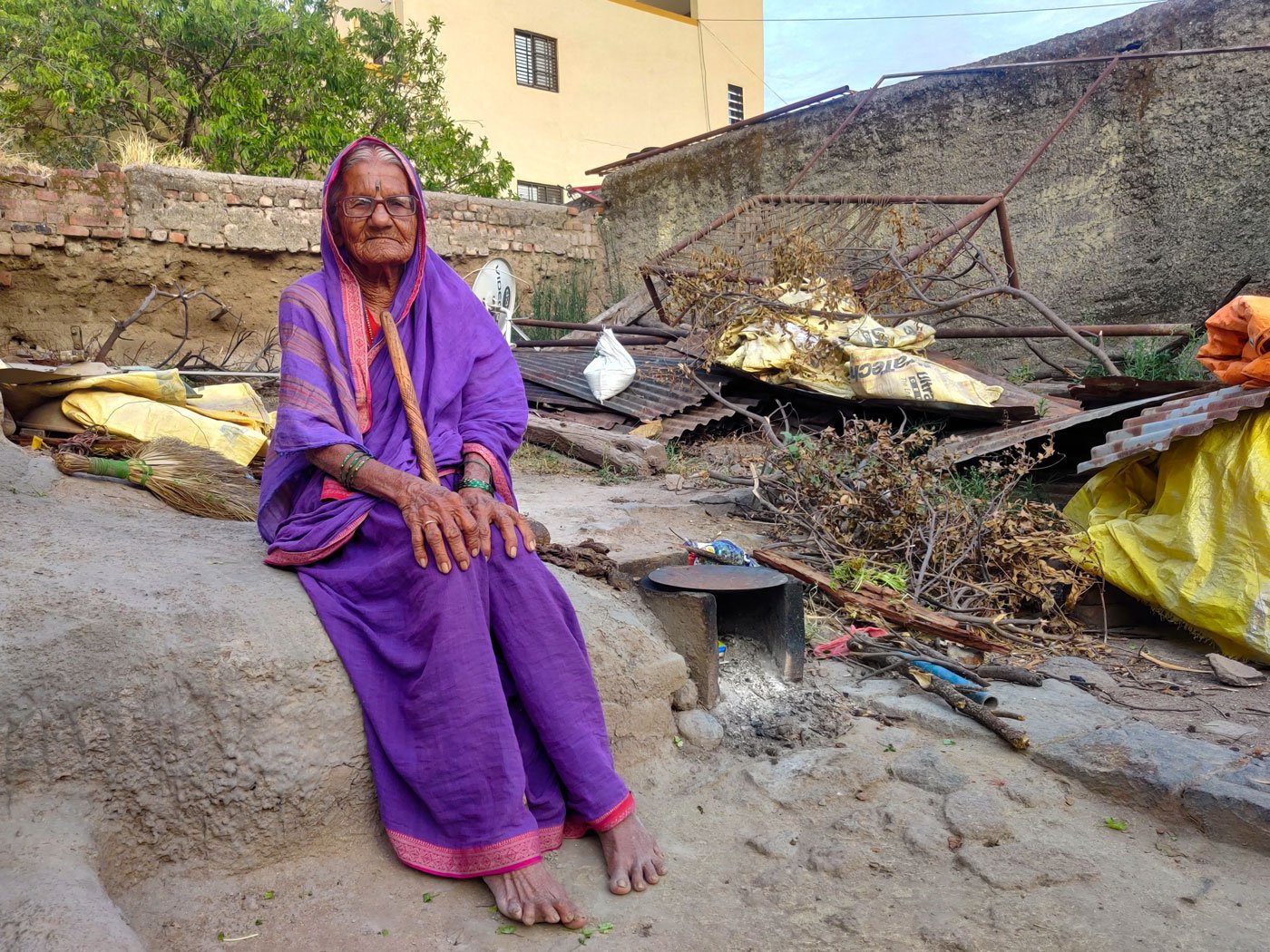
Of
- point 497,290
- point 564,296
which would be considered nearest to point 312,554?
point 497,290

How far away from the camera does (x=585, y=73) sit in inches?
646

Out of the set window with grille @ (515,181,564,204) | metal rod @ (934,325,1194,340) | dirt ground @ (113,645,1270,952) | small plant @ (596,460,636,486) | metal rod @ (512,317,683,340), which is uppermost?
window with grille @ (515,181,564,204)

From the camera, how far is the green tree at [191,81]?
9367mm

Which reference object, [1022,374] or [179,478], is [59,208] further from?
[1022,374]


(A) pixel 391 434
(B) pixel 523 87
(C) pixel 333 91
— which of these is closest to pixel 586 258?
(C) pixel 333 91

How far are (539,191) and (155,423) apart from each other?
1296 cm

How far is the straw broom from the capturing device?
3500 millimetres

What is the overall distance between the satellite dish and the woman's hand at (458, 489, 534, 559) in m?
4.86

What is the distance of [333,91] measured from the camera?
1064cm

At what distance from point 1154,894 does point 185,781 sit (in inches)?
78.0

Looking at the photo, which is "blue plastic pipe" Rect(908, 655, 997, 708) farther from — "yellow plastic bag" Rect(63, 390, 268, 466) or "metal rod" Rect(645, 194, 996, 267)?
"metal rod" Rect(645, 194, 996, 267)

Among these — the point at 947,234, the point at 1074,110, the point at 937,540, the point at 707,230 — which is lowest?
the point at 937,540

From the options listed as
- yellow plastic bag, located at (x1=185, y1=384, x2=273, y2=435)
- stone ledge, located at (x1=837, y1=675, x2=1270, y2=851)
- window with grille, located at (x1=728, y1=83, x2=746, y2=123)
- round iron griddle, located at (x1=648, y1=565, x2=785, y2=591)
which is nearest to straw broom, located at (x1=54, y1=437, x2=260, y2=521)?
yellow plastic bag, located at (x1=185, y1=384, x2=273, y2=435)

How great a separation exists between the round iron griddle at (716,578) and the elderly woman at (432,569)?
663 millimetres
